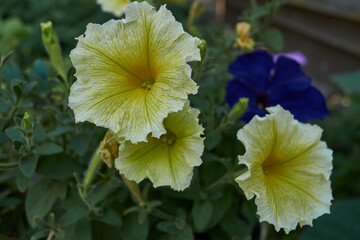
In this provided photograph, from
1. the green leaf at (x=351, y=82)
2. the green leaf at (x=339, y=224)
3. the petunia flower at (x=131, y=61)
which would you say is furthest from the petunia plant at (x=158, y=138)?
the green leaf at (x=351, y=82)

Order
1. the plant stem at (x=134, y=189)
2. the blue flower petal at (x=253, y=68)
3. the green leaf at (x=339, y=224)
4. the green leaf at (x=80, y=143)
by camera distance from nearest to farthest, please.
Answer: the plant stem at (x=134, y=189)
the green leaf at (x=80, y=143)
the blue flower petal at (x=253, y=68)
the green leaf at (x=339, y=224)

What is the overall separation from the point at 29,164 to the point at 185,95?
1.08ft

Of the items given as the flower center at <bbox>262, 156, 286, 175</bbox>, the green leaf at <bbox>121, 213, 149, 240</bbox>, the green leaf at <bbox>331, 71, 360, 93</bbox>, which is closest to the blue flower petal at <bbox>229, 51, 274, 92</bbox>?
the flower center at <bbox>262, 156, 286, 175</bbox>

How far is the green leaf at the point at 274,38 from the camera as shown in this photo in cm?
96

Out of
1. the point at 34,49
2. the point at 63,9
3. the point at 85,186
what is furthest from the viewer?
the point at 63,9

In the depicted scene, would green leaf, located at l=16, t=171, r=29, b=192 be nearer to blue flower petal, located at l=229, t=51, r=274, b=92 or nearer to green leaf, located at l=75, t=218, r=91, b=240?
green leaf, located at l=75, t=218, r=91, b=240

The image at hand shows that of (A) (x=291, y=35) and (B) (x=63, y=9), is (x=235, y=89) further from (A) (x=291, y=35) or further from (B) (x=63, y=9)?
(A) (x=291, y=35)

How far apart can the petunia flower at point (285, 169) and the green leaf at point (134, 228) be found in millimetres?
264

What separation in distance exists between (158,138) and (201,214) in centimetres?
28

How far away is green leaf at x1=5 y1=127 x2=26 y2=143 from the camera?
0.69m

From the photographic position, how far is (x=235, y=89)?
2.76 feet

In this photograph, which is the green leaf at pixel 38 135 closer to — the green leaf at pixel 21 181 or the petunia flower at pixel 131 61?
the green leaf at pixel 21 181

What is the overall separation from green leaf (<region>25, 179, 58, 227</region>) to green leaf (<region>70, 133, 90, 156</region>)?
118mm

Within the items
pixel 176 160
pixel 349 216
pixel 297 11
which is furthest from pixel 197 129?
pixel 297 11
